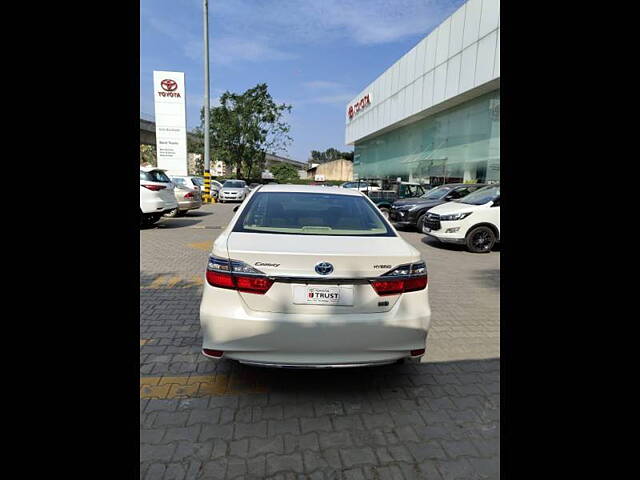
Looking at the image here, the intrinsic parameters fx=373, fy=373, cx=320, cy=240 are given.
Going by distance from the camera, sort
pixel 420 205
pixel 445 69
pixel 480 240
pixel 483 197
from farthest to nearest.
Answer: pixel 445 69 → pixel 420 205 → pixel 483 197 → pixel 480 240

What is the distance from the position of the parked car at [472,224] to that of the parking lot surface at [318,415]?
15.8 feet

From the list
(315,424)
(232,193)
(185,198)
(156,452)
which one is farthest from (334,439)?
(232,193)

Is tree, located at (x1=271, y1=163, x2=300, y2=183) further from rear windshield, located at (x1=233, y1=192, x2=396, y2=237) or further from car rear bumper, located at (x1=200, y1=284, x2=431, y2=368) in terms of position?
car rear bumper, located at (x1=200, y1=284, x2=431, y2=368)

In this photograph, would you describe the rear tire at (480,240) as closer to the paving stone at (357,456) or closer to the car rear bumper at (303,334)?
the car rear bumper at (303,334)

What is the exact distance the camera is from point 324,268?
243 centimetres

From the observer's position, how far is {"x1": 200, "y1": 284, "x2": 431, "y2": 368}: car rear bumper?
7.97 ft

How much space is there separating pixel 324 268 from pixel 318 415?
1.06 m

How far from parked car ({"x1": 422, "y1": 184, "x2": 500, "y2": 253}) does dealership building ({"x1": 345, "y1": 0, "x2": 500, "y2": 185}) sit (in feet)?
10.7

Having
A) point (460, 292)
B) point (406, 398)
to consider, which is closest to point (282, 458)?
point (406, 398)

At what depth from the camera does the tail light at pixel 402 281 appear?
2.52 metres

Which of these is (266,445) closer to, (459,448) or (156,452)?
(156,452)

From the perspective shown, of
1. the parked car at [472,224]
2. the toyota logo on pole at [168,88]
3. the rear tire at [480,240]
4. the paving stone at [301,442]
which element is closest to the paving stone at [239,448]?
the paving stone at [301,442]
